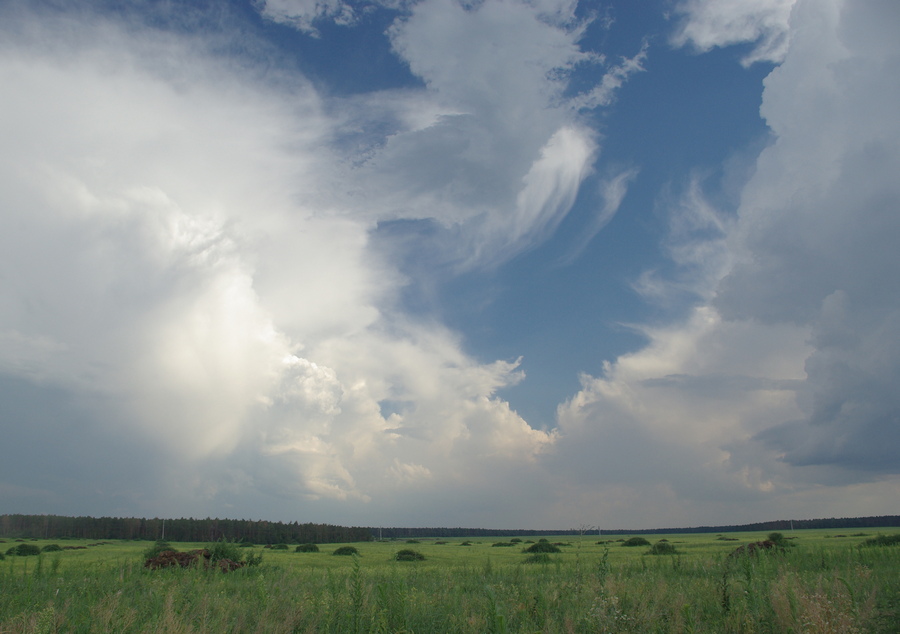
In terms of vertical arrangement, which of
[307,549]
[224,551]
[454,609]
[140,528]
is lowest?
[140,528]

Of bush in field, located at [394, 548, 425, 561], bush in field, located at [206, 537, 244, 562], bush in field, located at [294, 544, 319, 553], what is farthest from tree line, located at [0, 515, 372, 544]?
bush in field, located at [206, 537, 244, 562]

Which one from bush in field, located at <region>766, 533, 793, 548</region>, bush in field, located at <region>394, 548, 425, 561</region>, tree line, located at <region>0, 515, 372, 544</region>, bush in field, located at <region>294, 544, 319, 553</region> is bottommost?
tree line, located at <region>0, 515, 372, 544</region>

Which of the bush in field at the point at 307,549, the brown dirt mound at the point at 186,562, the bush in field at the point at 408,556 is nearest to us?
the brown dirt mound at the point at 186,562

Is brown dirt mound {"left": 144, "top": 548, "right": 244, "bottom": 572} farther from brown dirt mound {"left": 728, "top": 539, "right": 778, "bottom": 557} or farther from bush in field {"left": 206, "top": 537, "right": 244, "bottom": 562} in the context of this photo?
brown dirt mound {"left": 728, "top": 539, "right": 778, "bottom": 557}

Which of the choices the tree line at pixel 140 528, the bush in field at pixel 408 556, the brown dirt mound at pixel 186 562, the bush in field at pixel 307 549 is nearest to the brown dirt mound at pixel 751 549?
the brown dirt mound at pixel 186 562

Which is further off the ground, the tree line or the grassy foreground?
the grassy foreground

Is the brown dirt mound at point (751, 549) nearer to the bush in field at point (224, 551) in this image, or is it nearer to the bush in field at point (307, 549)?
the bush in field at point (224, 551)

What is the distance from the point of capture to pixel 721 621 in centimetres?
668

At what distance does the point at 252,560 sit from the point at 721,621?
518 inches

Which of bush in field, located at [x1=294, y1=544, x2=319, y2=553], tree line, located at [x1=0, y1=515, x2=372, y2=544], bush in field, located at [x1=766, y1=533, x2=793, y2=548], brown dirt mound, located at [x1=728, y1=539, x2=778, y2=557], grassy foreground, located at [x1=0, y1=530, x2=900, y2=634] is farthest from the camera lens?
tree line, located at [x1=0, y1=515, x2=372, y2=544]

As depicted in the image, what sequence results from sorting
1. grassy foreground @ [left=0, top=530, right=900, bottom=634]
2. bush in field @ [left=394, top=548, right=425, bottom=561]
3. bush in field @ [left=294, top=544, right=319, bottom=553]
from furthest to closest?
bush in field @ [left=294, top=544, right=319, bottom=553], bush in field @ [left=394, top=548, right=425, bottom=561], grassy foreground @ [left=0, top=530, right=900, bottom=634]

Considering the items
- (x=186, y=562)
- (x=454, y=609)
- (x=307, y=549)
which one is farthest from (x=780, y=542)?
(x=307, y=549)

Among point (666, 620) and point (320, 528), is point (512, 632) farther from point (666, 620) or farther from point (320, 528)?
point (320, 528)

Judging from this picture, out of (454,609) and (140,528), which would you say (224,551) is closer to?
(454,609)
